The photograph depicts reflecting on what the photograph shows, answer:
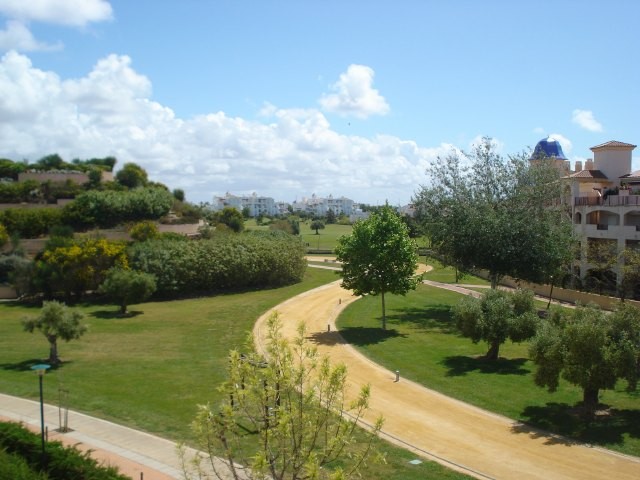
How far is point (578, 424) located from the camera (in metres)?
18.6

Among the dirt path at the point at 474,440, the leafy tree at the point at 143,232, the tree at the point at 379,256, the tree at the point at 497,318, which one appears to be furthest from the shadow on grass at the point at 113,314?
the tree at the point at 497,318

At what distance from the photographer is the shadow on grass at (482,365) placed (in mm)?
24703

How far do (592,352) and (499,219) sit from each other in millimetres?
18980

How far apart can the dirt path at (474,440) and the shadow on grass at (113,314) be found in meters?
20.8

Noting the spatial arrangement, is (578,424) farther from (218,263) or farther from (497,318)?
(218,263)

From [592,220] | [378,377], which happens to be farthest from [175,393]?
[592,220]

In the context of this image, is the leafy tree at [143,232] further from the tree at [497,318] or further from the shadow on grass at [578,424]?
the shadow on grass at [578,424]

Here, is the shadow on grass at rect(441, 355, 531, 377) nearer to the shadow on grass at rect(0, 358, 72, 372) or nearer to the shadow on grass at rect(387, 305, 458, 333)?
the shadow on grass at rect(387, 305, 458, 333)

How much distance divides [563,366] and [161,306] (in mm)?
32275

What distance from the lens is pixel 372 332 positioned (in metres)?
33.1

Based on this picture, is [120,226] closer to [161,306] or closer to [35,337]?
[161,306]

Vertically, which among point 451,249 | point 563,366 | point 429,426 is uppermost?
point 451,249

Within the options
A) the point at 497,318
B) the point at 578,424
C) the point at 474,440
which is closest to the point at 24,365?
the point at 474,440

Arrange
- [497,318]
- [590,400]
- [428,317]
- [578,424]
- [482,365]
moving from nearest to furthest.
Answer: [578,424] → [590,400] → [497,318] → [482,365] → [428,317]
